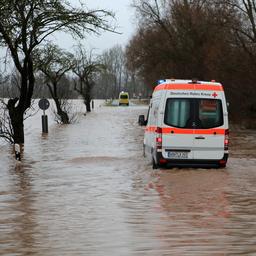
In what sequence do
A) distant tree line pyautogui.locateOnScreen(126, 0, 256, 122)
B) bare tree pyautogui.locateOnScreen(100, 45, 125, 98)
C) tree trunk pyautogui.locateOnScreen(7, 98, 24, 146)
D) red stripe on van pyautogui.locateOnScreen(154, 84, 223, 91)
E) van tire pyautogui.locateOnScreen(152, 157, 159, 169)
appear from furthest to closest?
bare tree pyautogui.locateOnScreen(100, 45, 125, 98) → distant tree line pyautogui.locateOnScreen(126, 0, 256, 122) → tree trunk pyautogui.locateOnScreen(7, 98, 24, 146) → van tire pyautogui.locateOnScreen(152, 157, 159, 169) → red stripe on van pyautogui.locateOnScreen(154, 84, 223, 91)

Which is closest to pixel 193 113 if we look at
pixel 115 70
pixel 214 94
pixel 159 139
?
pixel 214 94

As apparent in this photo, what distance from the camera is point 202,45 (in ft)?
151

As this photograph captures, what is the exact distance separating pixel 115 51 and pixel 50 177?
480 feet

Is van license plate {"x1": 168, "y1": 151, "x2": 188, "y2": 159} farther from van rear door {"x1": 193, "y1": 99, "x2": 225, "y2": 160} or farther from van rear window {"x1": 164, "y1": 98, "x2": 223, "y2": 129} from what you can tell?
van rear window {"x1": 164, "y1": 98, "x2": 223, "y2": 129}

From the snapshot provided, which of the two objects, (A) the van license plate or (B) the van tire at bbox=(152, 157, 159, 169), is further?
(B) the van tire at bbox=(152, 157, 159, 169)

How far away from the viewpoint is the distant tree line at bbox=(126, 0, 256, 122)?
36375 millimetres

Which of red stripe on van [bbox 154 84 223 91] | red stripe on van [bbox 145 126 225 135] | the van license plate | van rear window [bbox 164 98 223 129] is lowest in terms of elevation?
the van license plate

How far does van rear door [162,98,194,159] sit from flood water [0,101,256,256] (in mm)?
460

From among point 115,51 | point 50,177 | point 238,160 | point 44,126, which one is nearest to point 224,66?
point 44,126

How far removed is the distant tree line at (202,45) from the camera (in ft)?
119

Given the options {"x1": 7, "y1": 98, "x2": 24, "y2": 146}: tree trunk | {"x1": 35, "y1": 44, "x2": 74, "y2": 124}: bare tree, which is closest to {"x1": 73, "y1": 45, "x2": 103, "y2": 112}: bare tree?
{"x1": 35, "y1": 44, "x2": 74, "y2": 124}: bare tree

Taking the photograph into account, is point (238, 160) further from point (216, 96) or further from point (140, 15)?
point (140, 15)

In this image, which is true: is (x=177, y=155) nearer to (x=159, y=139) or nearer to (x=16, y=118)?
(x=159, y=139)

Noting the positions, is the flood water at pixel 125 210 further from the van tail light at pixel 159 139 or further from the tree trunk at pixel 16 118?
the tree trunk at pixel 16 118
